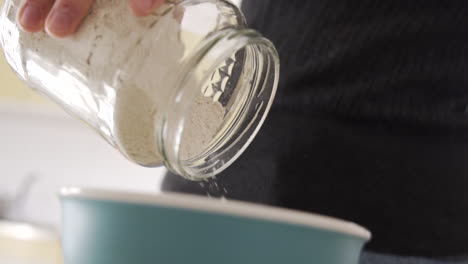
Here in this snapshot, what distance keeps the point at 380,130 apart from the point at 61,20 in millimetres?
260

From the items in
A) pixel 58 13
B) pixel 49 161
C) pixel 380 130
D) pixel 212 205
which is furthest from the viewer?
pixel 49 161

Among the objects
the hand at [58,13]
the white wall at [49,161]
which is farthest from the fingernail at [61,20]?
the white wall at [49,161]

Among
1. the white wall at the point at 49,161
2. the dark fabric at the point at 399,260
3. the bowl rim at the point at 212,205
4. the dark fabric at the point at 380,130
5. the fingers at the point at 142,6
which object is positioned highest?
the fingers at the point at 142,6

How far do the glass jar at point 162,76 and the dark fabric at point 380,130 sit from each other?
7cm

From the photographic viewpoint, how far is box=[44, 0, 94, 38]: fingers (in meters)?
0.40

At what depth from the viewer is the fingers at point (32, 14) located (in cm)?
42

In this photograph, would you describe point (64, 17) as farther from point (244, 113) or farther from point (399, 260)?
point (399, 260)

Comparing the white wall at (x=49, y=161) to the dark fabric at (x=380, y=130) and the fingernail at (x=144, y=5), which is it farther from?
the fingernail at (x=144, y=5)

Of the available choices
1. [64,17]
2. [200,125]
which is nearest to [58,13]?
[64,17]

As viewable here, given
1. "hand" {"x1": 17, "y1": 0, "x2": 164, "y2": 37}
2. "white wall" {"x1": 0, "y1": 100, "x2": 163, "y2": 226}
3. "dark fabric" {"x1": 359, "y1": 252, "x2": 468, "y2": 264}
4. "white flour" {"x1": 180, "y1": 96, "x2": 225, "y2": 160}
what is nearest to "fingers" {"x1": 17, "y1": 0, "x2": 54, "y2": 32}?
"hand" {"x1": 17, "y1": 0, "x2": 164, "y2": 37}

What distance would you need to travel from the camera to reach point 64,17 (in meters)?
0.40

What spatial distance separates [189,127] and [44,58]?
0.11 meters

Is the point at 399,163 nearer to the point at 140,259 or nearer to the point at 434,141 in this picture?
the point at 434,141

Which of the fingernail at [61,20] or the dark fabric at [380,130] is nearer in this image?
the fingernail at [61,20]
